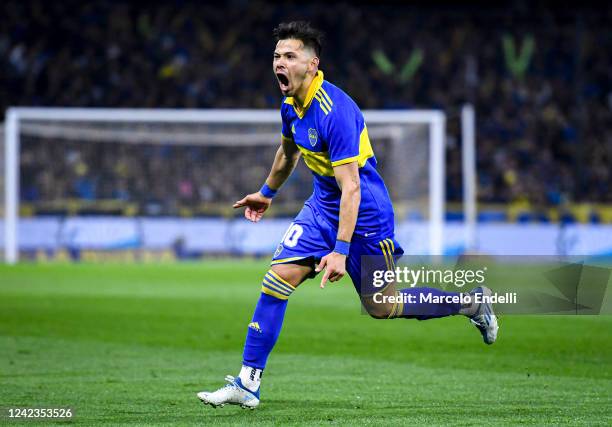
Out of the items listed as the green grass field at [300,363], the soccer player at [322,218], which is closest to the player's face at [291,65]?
the soccer player at [322,218]

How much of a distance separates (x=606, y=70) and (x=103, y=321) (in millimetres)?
22891

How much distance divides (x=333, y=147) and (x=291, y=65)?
0.52 meters

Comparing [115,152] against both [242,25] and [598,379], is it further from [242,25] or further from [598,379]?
[598,379]

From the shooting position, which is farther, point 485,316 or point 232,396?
point 485,316

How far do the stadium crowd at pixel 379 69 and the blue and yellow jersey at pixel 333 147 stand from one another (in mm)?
16947

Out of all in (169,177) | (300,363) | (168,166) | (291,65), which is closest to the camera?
(291,65)

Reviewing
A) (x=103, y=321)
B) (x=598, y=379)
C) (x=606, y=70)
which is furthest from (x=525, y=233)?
(x=598, y=379)

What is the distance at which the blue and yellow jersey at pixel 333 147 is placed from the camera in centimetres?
574

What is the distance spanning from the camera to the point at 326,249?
599cm

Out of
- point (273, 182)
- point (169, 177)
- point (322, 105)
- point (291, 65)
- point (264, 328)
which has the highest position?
point (169, 177)

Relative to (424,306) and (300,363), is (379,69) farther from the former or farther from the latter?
(424,306)

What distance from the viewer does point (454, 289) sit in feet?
20.7

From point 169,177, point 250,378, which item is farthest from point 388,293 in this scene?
point 169,177

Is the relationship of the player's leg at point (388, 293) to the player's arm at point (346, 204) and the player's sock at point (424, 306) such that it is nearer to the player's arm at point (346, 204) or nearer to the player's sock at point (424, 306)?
the player's sock at point (424, 306)
